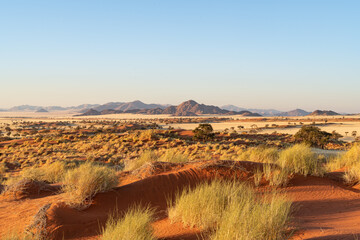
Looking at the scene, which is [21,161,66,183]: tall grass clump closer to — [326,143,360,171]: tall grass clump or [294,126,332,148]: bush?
[326,143,360,171]: tall grass clump

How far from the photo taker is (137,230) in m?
4.48

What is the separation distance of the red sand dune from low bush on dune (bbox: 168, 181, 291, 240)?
9.6 inches

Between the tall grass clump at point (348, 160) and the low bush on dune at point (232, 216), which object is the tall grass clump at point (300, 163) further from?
the low bush on dune at point (232, 216)

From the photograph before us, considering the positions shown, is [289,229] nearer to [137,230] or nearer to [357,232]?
[357,232]

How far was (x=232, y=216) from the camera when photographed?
4.19 meters

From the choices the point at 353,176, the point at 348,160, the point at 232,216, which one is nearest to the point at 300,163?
the point at 353,176

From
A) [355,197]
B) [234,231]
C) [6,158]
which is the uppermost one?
[234,231]

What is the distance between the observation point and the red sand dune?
520 centimetres

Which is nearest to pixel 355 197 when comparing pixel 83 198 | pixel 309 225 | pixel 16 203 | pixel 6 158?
pixel 309 225

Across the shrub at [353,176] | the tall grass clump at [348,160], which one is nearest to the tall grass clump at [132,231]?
the shrub at [353,176]

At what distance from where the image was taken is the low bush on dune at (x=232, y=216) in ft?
13.1

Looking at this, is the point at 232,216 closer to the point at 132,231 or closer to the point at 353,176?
the point at 132,231

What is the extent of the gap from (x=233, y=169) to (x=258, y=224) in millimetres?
5365

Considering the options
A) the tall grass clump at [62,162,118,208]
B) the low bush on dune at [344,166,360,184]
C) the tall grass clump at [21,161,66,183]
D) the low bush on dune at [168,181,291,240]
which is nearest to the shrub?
the low bush on dune at [344,166,360,184]
